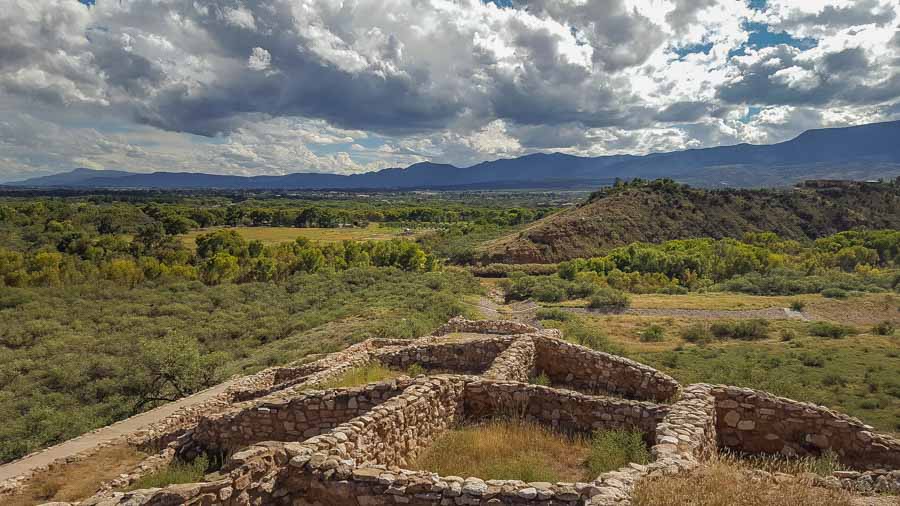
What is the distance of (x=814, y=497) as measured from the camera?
5.28 metres

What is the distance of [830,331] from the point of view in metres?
29.1

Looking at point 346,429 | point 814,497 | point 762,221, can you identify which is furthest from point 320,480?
point 762,221

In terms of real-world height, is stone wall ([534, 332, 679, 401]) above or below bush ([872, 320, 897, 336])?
above

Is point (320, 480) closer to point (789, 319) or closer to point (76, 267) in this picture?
point (789, 319)

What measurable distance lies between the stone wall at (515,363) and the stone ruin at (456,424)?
50mm

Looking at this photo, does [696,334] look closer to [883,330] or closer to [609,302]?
[883,330]

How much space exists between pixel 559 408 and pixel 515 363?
2.34 meters

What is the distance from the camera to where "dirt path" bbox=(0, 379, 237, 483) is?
10.7 metres

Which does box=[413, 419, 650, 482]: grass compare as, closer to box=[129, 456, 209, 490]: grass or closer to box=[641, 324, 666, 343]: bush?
box=[129, 456, 209, 490]: grass

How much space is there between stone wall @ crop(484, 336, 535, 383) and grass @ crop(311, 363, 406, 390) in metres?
2.75

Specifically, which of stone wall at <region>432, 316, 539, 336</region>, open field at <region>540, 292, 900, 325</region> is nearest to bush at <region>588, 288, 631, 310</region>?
open field at <region>540, 292, 900, 325</region>

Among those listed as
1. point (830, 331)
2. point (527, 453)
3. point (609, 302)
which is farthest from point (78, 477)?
point (609, 302)

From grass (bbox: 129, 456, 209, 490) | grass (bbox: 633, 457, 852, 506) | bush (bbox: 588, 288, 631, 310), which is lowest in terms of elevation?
bush (bbox: 588, 288, 631, 310)

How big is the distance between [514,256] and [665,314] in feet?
131
